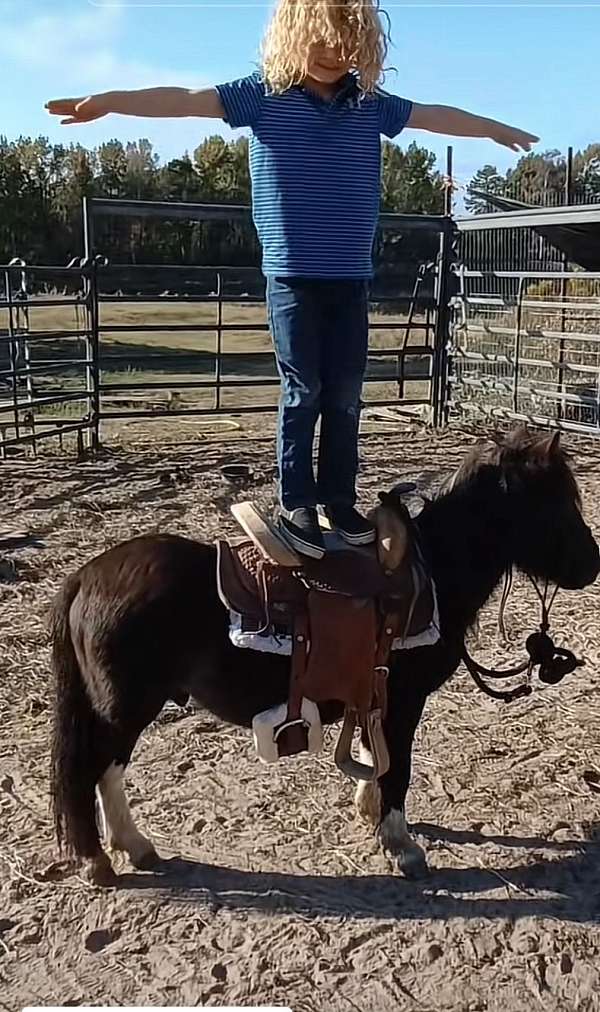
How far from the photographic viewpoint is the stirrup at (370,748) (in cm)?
281

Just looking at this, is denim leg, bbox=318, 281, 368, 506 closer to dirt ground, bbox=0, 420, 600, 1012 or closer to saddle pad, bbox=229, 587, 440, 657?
saddle pad, bbox=229, 587, 440, 657

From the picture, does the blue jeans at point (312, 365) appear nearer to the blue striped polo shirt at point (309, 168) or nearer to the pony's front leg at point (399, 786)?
the blue striped polo shirt at point (309, 168)

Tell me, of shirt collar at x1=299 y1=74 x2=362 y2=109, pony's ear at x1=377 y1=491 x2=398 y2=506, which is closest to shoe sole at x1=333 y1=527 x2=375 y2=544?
pony's ear at x1=377 y1=491 x2=398 y2=506

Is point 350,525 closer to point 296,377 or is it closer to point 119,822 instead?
point 296,377

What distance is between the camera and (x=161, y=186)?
Answer: 2781 cm

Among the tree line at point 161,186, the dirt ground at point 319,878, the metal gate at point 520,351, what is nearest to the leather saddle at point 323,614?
the dirt ground at point 319,878

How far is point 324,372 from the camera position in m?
2.87

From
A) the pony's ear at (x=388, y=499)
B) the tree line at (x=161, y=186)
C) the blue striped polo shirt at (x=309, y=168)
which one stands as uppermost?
the tree line at (x=161, y=186)

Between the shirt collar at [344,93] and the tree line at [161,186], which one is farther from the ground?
the tree line at [161,186]

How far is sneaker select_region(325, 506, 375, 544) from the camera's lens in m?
2.83

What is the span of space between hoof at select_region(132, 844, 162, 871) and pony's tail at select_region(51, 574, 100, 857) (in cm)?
17

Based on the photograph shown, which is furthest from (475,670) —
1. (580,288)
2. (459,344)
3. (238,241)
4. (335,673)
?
(238,241)

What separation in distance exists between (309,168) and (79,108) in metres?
0.65

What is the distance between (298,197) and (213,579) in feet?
3.69
